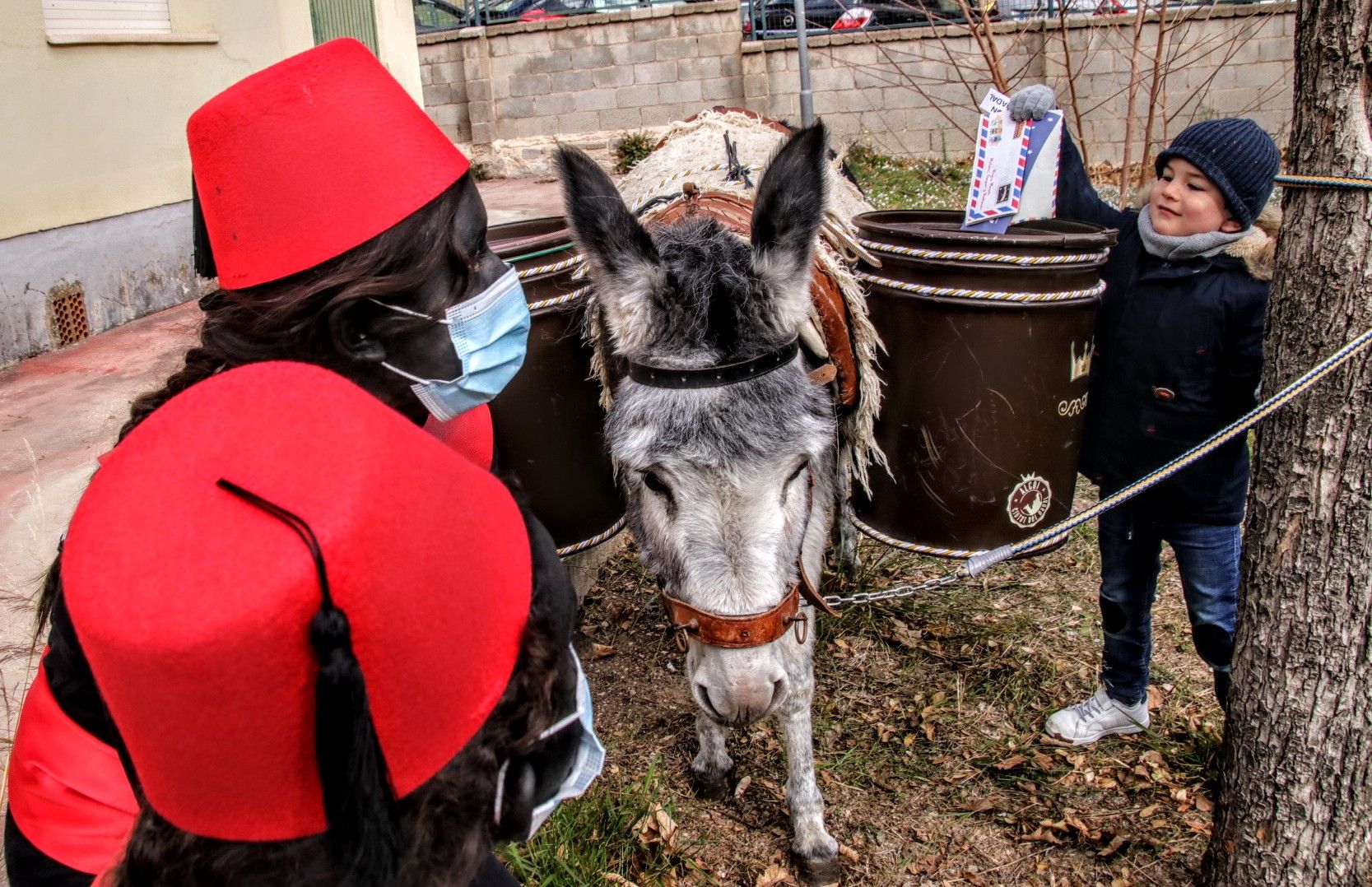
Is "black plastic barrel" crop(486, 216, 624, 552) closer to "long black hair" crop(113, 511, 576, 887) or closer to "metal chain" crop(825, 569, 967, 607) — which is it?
"metal chain" crop(825, 569, 967, 607)

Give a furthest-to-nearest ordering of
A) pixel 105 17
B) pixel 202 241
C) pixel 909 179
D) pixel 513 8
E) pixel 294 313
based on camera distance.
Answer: pixel 513 8, pixel 909 179, pixel 105 17, pixel 202 241, pixel 294 313

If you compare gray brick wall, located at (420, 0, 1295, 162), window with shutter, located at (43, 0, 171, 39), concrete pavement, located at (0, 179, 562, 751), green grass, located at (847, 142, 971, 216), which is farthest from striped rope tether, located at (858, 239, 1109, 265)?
gray brick wall, located at (420, 0, 1295, 162)

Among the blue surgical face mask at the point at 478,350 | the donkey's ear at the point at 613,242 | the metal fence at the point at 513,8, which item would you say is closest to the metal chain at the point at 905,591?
the donkey's ear at the point at 613,242

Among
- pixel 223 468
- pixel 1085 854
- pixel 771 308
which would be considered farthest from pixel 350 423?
pixel 1085 854

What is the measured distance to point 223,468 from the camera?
2.88 feet

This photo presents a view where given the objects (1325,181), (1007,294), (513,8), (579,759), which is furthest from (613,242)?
(513,8)

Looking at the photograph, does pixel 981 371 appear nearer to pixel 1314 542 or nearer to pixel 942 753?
pixel 1314 542

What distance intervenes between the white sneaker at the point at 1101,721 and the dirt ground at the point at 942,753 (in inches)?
1.5

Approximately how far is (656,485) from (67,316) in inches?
207

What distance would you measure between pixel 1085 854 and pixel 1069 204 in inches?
79.5

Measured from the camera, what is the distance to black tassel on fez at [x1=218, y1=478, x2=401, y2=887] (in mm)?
844

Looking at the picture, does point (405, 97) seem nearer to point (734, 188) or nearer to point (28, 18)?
point (734, 188)

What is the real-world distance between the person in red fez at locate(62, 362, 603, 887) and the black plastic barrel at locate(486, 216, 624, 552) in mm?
1791

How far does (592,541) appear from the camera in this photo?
3.10m
